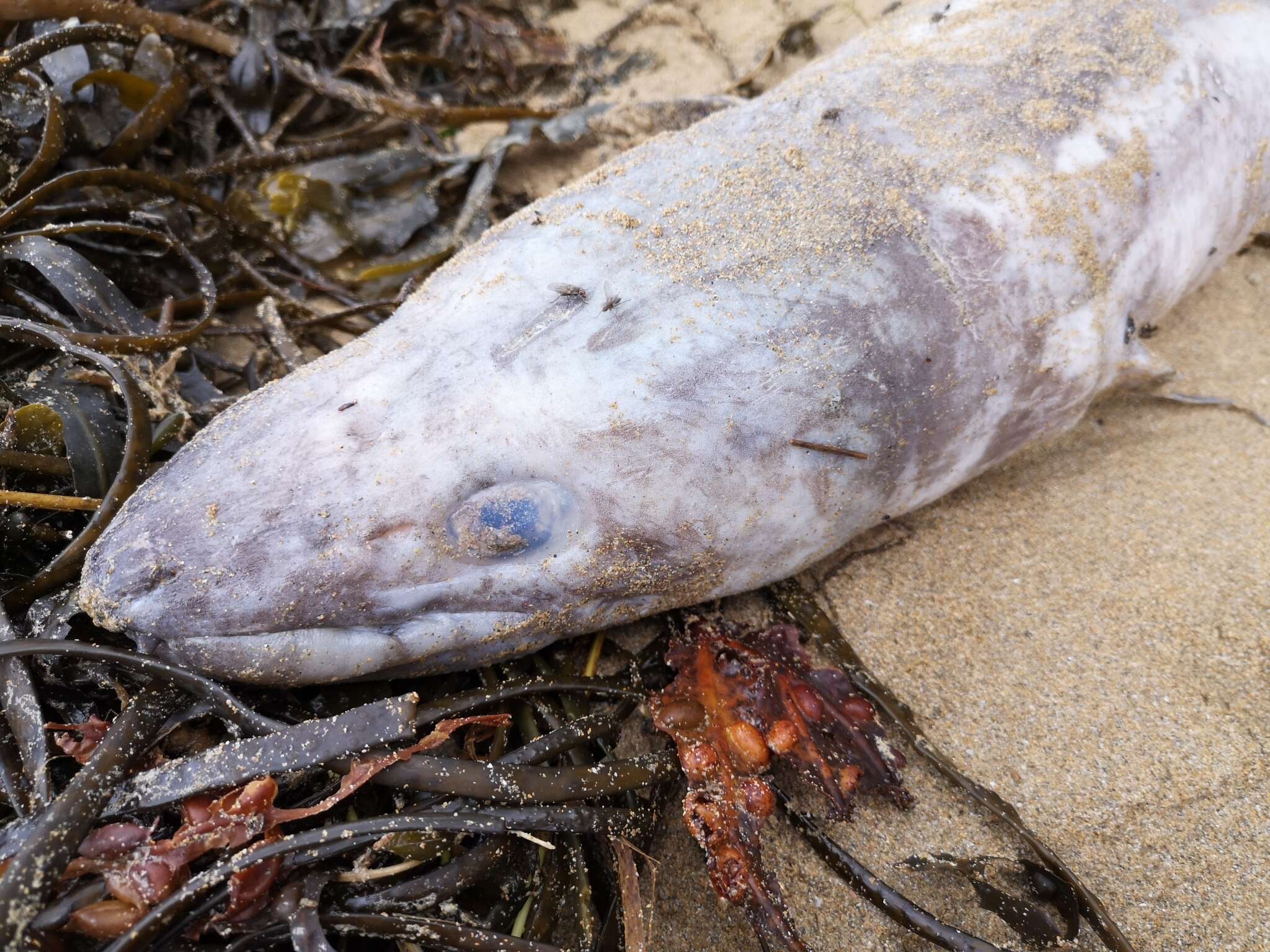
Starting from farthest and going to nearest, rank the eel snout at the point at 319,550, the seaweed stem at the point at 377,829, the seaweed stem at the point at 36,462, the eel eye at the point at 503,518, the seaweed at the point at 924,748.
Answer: the seaweed stem at the point at 36,462 < the seaweed at the point at 924,748 < the eel eye at the point at 503,518 < the eel snout at the point at 319,550 < the seaweed stem at the point at 377,829

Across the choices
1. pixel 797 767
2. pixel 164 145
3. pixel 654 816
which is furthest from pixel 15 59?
pixel 797 767

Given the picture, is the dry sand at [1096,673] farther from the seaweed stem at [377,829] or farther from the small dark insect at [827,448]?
the small dark insect at [827,448]

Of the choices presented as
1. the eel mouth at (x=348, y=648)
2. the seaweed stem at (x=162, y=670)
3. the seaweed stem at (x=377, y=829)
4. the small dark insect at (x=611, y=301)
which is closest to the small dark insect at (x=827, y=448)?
the small dark insect at (x=611, y=301)

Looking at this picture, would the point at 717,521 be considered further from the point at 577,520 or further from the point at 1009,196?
the point at 1009,196

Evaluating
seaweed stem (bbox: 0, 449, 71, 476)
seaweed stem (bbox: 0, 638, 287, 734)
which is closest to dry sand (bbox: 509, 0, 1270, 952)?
seaweed stem (bbox: 0, 638, 287, 734)

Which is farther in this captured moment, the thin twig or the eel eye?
the thin twig

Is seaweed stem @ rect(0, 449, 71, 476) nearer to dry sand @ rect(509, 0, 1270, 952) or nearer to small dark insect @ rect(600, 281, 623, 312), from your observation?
small dark insect @ rect(600, 281, 623, 312)
